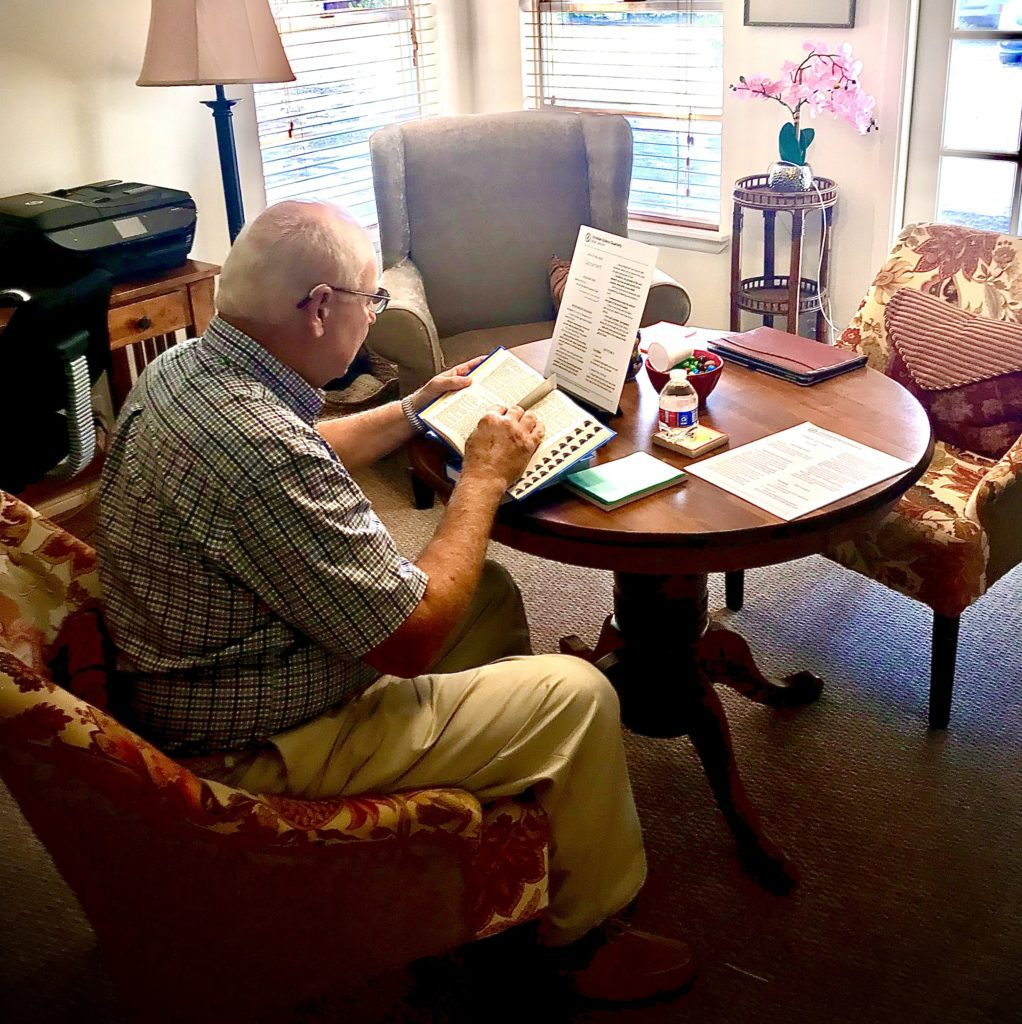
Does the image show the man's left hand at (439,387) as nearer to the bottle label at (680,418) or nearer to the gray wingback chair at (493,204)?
the bottle label at (680,418)

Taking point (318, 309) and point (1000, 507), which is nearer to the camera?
point (318, 309)

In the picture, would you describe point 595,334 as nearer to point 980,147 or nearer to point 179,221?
point 179,221

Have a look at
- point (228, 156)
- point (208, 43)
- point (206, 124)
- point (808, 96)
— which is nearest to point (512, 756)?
point (208, 43)

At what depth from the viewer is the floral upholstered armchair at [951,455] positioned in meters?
1.95

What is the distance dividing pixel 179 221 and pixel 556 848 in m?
2.05

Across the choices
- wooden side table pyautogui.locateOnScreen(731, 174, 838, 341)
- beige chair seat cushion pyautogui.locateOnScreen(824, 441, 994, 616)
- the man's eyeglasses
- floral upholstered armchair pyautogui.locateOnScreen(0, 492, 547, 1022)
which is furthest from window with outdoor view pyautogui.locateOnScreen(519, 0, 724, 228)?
floral upholstered armchair pyautogui.locateOnScreen(0, 492, 547, 1022)

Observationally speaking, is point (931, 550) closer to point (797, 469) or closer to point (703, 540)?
point (797, 469)

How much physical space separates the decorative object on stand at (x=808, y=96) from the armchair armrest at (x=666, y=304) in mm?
604

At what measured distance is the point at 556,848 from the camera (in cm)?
139

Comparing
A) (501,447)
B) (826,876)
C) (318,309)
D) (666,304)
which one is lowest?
(826,876)

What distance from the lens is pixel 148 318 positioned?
2.80 m

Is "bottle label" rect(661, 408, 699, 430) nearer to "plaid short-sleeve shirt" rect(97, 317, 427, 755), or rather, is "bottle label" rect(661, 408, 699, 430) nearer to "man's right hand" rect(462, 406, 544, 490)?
"man's right hand" rect(462, 406, 544, 490)

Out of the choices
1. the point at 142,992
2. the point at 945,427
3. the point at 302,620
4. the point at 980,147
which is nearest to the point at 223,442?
the point at 302,620

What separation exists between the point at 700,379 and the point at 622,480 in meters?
0.34
